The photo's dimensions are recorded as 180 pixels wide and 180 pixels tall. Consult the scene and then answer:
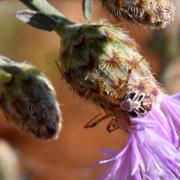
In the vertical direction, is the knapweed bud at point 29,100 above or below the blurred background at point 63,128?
above

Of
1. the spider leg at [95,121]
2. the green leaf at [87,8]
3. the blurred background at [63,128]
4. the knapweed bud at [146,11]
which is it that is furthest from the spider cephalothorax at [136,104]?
the blurred background at [63,128]

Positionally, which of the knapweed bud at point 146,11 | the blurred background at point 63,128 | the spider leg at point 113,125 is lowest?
the blurred background at point 63,128

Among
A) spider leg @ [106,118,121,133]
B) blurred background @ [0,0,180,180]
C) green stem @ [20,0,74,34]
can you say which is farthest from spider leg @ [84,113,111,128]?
blurred background @ [0,0,180,180]

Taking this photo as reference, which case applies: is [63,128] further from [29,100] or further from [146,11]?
[146,11]

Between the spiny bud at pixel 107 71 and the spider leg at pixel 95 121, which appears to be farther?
the spider leg at pixel 95 121

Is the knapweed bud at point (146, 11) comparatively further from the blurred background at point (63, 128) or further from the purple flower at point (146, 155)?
the blurred background at point (63, 128)

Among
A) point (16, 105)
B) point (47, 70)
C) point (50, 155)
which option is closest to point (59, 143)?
point (50, 155)

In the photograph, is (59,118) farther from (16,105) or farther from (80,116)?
(80,116)

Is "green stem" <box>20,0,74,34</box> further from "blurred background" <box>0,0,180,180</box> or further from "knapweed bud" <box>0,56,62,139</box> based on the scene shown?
"blurred background" <box>0,0,180,180</box>

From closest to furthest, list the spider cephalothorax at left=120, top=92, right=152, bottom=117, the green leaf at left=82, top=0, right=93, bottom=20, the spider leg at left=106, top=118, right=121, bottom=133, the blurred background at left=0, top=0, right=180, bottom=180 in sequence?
1. the spider cephalothorax at left=120, top=92, right=152, bottom=117
2. the spider leg at left=106, top=118, right=121, bottom=133
3. the green leaf at left=82, top=0, right=93, bottom=20
4. the blurred background at left=0, top=0, right=180, bottom=180
